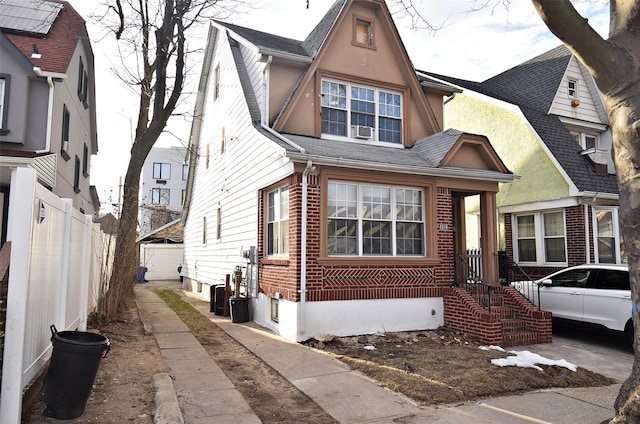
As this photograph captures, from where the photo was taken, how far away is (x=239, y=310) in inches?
464

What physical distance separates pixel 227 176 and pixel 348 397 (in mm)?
10390

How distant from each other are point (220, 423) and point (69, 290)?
3460 millimetres

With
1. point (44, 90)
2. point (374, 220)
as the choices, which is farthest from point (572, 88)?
point (44, 90)

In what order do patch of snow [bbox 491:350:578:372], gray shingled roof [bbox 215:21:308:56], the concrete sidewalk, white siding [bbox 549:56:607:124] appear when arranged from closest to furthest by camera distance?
the concrete sidewalk → patch of snow [bbox 491:350:578:372] → gray shingled roof [bbox 215:21:308:56] → white siding [bbox 549:56:607:124]

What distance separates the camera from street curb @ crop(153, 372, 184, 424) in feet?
16.4

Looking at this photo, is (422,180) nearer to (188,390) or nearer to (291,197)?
(291,197)

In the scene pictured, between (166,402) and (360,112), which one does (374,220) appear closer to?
(360,112)

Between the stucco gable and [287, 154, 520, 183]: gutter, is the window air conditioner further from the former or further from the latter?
[287, 154, 520, 183]: gutter

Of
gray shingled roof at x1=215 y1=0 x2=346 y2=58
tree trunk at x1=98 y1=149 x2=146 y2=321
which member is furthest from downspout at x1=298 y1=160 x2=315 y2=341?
tree trunk at x1=98 y1=149 x2=146 y2=321

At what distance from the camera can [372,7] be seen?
1248 cm

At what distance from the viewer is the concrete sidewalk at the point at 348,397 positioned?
537 centimetres

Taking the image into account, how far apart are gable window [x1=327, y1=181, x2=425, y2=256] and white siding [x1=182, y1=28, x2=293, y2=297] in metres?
1.48

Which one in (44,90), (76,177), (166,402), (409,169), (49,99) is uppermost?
(44,90)

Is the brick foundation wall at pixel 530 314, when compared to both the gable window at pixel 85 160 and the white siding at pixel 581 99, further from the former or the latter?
the gable window at pixel 85 160
